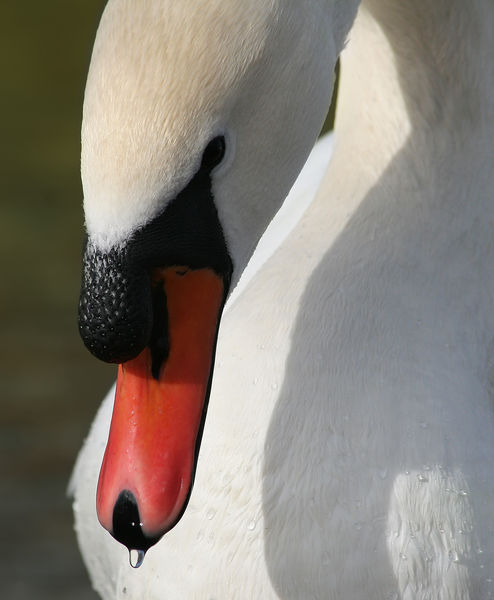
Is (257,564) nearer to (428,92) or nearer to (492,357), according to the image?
(492,357)

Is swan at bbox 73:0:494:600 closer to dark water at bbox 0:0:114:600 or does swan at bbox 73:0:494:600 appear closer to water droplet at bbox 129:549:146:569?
water droplet at bbox 129:549:146:569

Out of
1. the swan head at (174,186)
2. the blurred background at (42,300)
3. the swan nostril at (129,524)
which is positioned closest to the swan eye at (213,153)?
the swan head at (174,186)

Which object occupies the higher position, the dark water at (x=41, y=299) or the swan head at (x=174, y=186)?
the swan head at (x=174, y=186)

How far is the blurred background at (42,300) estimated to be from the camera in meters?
3.62

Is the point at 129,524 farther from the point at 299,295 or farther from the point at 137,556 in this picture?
the point at 299,295

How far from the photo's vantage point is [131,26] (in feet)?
5.30

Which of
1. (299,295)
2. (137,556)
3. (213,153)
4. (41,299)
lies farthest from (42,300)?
(213,153)

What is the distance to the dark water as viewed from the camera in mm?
3619

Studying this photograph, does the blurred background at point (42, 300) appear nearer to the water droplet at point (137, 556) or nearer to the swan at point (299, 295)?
the swan at point (299, 295)

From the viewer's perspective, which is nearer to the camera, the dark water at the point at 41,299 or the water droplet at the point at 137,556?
the water droplet at the point at 137,556

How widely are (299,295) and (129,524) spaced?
619mm

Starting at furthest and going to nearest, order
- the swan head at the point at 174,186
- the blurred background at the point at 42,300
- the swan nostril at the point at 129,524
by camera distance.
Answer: the blurred background at the point at 42,300 → the swan nostril at the point at 129,524 → the swan head at the point at 174,186

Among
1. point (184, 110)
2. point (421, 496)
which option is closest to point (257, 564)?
point (421, 496)

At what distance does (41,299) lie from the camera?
4629mm
